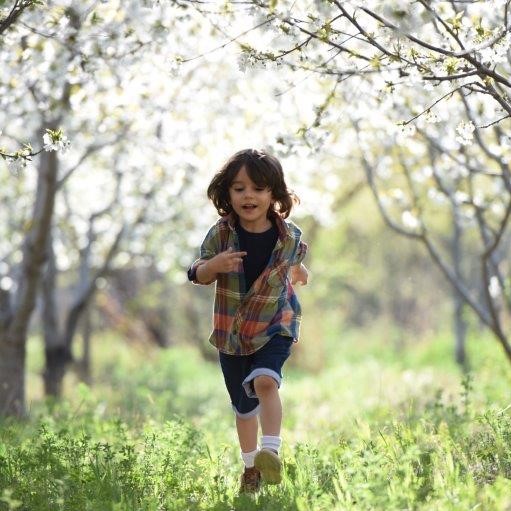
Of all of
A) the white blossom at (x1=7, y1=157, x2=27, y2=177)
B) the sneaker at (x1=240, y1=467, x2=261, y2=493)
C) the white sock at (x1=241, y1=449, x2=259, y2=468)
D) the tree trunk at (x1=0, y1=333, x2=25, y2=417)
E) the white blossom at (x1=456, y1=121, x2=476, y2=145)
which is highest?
the tree trunk at (x1=0, y1=333, x2=25, y2=417)

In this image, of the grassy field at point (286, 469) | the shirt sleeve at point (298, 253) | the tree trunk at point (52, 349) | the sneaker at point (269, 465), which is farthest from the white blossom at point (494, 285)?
the tree trunk at point (52, 349)

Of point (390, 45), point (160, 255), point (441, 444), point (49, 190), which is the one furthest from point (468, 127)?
point (160, 255)

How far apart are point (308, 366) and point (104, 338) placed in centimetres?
916

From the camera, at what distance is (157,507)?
347cm

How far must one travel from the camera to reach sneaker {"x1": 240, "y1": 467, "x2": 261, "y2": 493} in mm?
3914

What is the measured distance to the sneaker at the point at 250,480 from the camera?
12.8 feet

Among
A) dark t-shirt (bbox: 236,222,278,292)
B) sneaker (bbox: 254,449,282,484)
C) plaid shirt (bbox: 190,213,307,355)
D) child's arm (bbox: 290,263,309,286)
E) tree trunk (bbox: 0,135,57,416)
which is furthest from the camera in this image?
tree trunk (bbox: 0,135,57,416)

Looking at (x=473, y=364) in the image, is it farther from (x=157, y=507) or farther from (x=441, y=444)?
(x=157, y=507)

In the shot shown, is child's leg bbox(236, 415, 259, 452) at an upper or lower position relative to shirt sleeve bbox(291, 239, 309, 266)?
lower

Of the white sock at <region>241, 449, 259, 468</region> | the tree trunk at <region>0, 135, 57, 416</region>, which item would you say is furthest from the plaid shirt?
the tree trunk at <region>0, 135, 57, 416</region>

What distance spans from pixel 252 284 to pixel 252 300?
91 mm

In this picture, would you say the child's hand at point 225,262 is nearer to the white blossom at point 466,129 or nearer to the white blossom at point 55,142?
the white blossom at point 55,142

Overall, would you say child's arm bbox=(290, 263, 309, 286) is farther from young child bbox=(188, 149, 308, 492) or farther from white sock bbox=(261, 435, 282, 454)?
white sock bbox=(261, 435, 282, 454)

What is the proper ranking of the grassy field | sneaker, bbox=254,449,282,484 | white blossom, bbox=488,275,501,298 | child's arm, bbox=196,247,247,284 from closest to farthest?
1. the grassy field
2. sneaker, bbox=254,449,282,484
3. child's arm, bbox=196,247,247,284
4. white blossom, bbox=488,275,501,298
